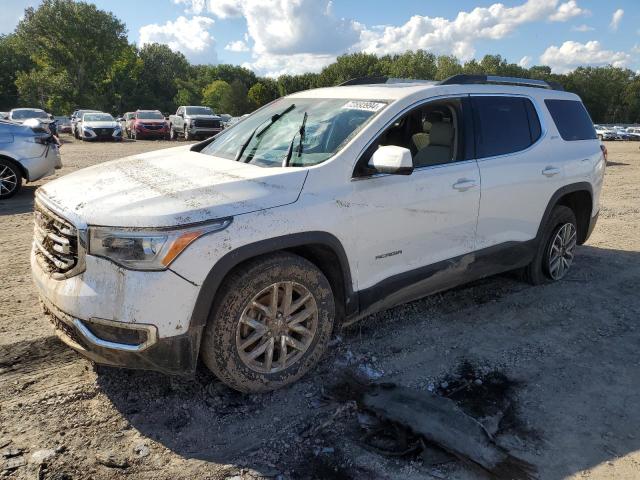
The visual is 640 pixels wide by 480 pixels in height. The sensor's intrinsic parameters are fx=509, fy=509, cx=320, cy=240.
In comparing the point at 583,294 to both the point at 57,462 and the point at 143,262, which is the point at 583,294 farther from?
the point at 57,462

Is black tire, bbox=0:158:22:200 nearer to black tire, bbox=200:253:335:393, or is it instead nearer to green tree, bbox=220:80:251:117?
black tire, bbox=200:253:335:393

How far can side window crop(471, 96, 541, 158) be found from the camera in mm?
4180

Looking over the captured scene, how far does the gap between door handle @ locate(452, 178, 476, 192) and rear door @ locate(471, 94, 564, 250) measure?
17cm

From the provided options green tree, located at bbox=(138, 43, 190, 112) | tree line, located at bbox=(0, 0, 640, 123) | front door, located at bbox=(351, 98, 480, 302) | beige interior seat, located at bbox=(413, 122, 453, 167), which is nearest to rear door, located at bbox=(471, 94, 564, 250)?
front door, located at bbox=(351, 98, 480, 302)

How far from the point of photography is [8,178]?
29.2 ft

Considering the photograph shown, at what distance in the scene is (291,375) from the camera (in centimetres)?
324

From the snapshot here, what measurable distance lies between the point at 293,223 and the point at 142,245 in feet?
2.80

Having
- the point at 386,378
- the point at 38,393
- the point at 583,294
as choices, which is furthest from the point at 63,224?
the point at 583,294

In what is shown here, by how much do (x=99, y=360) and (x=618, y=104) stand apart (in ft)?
373

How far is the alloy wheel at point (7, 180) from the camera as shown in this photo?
887 centimetres

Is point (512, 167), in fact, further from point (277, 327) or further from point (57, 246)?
point (57, 246)

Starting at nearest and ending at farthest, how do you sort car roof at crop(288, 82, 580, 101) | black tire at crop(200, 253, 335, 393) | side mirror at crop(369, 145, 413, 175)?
1. black tire at crop(200, 253, 335, 393)
2. side mirror at crop(369, 145, 413, 175)
3. car roof at crop(288, 82, 580, 101)

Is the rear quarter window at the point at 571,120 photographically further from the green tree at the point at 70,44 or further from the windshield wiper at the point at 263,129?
the green tree at the point at 70,44

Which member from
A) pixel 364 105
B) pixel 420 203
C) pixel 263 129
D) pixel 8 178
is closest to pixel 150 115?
pixel 8 178
